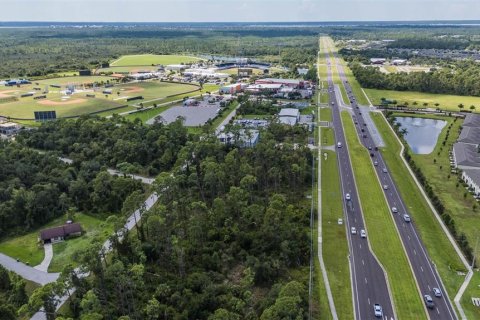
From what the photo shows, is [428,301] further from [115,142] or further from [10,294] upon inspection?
[115,142]

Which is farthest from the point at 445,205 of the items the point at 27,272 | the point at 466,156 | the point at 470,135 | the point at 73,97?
the point at 73,97

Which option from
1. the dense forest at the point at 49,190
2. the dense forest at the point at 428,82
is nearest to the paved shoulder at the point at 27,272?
the dense forest at the point at 49,190

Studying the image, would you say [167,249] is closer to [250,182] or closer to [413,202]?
[250,182]

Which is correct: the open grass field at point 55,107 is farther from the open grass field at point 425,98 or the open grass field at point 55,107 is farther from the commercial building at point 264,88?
the open grass field at point 425,98

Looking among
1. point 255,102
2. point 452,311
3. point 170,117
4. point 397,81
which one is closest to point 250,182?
point 452,311

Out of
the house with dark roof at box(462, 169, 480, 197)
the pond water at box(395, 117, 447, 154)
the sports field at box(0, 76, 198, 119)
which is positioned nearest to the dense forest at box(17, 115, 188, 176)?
the sports field at box(0, 76, 198, 119)

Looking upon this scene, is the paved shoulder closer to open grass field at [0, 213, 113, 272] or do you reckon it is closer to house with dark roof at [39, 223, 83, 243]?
open grass field at [0, 213, 113, 272]
